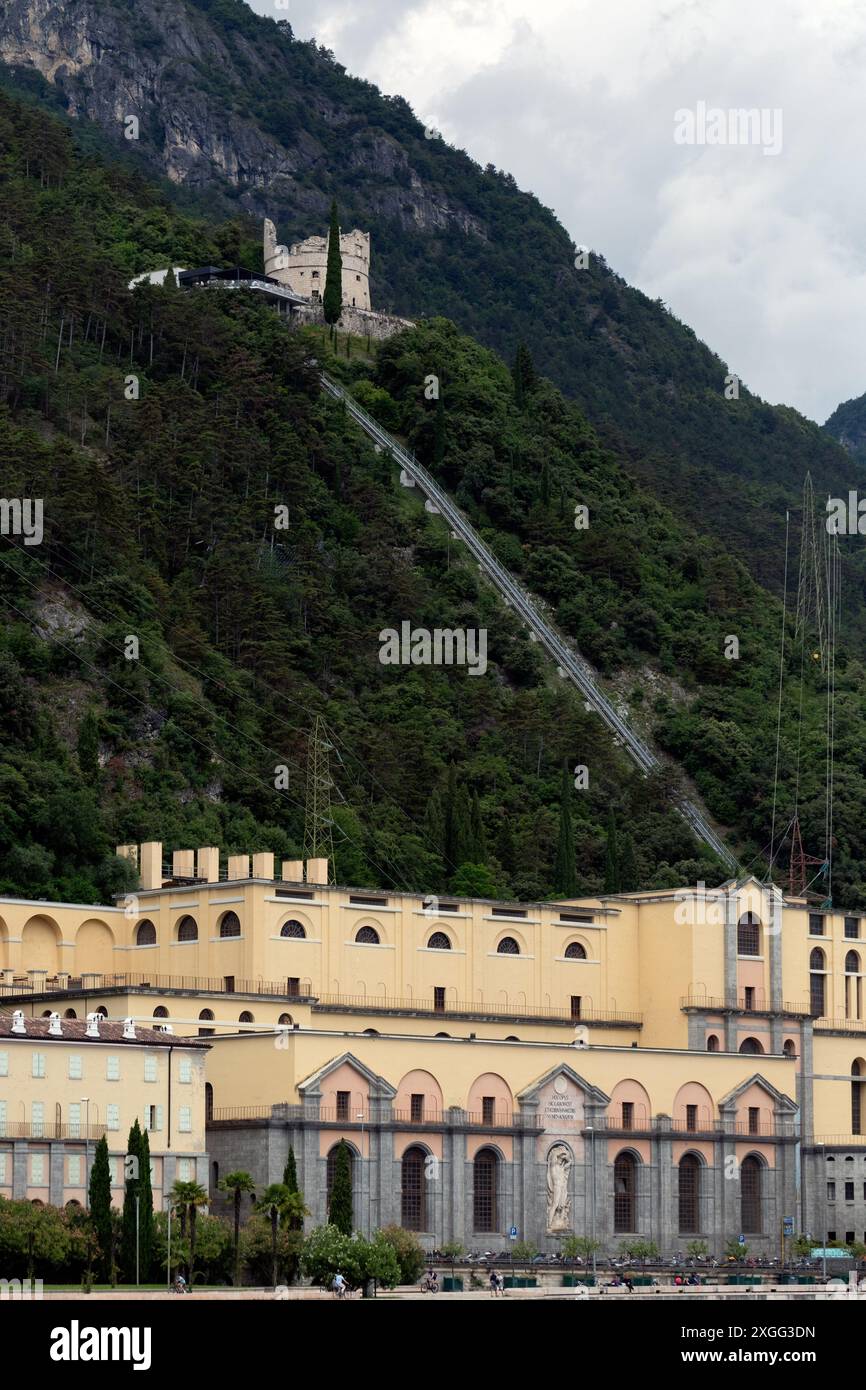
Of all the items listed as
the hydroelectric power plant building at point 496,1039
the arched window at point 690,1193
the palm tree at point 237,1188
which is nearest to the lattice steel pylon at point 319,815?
the hydroelectric power plant building at point 496,1039

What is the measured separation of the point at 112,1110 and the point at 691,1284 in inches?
795

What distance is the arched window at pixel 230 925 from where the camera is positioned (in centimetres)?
10394

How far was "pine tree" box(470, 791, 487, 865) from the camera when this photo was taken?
128 m

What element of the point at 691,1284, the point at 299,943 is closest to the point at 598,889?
the point at 299,943

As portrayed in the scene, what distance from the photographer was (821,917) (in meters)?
118

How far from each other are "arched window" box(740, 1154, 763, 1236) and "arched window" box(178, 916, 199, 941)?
2295 centimetres

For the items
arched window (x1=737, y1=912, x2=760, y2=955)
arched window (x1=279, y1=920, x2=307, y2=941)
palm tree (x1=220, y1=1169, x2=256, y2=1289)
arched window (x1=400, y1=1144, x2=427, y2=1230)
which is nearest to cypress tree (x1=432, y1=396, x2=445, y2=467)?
arched window (x1=737, y1=912, x2=760, y2=955)

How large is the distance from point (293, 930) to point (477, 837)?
2640 cm

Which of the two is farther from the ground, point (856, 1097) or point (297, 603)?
point (297, 603)

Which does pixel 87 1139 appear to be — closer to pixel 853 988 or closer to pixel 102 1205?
pixel 102 1205

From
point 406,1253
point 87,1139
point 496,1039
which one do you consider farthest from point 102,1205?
point 496,1039

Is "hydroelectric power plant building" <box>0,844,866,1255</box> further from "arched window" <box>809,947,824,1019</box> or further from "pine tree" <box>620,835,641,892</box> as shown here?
"pine tree" <box>620,835,641,892</box>

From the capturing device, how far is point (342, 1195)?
90.3 meters
